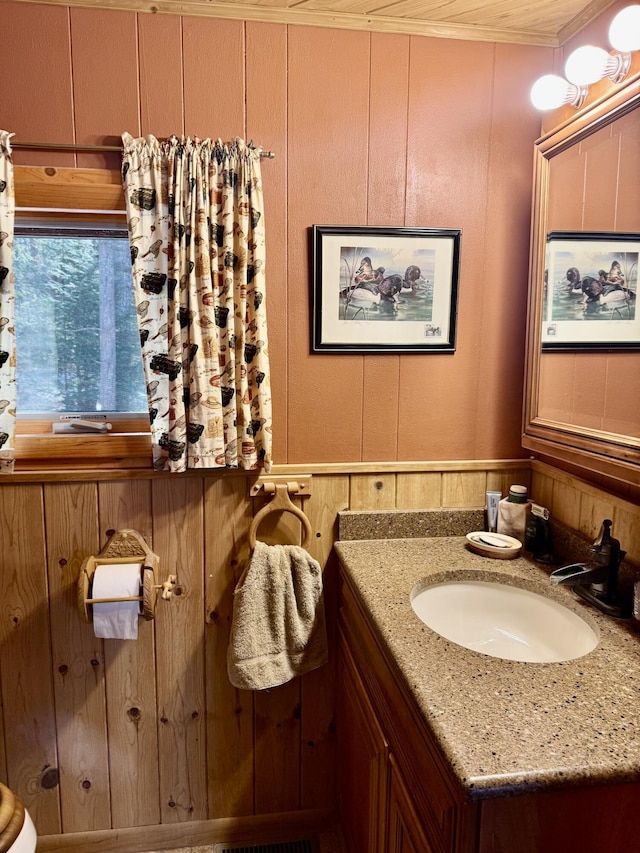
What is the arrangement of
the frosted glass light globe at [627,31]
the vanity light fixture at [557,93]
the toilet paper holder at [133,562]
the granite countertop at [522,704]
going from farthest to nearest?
the toilet paper holder at [133,562]
the vanity light fixture at [557,93]
the frosted glass light globe at [627,31]
the granite countertop at [522,704]

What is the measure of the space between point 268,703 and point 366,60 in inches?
75.1

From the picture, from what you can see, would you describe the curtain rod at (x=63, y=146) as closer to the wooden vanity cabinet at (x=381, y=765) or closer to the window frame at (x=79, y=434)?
the window frame at (x=79, y=434)

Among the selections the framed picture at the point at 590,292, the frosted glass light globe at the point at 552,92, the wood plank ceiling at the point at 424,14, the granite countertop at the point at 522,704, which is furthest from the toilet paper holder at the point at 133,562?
the frosted glass light globe at the point at 552,92

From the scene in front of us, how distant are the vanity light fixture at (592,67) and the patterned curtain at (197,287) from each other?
76 cm

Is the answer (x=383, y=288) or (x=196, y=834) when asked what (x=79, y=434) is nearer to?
(x=383, y=288)

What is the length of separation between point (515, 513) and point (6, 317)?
59.3 inches

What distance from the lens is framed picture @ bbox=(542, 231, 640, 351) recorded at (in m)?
1.23

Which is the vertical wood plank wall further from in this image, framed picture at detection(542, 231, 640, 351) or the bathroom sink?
framed picture at detection(542, 231, 640, 351)

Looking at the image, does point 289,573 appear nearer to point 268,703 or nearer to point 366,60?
point 268,703

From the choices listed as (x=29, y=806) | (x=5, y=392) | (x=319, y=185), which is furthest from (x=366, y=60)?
(x=29, y=806)

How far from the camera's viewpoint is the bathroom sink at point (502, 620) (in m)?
1.25

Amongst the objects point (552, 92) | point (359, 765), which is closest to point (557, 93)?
point (552, 92)

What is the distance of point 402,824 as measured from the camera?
1.04 metres

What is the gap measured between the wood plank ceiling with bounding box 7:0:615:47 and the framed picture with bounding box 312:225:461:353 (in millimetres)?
543
